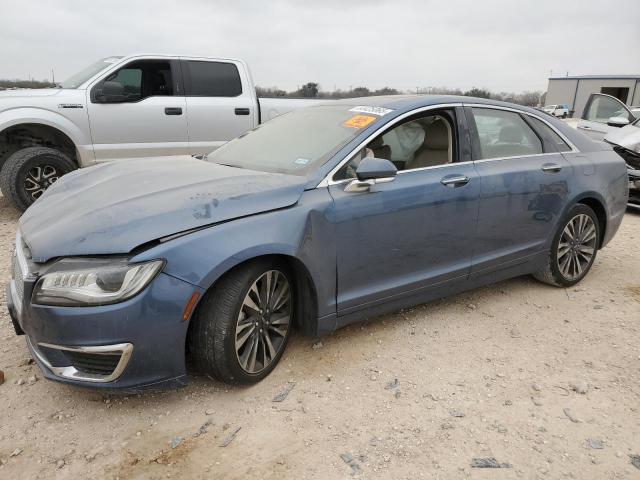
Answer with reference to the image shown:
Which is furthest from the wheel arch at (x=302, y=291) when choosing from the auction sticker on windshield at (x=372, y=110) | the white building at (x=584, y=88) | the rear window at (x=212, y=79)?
the white building at (x=584, y=88)

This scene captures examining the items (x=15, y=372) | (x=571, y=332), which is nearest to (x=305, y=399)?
(x=15, y=372)

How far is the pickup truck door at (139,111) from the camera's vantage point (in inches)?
246

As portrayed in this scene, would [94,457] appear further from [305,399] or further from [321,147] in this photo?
[321,147]

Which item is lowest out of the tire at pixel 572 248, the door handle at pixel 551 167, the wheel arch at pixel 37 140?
the tire at pixel 572 248

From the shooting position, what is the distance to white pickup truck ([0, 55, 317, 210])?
19.4 feet

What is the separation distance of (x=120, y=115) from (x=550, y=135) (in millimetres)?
4878

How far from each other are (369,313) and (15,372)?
2.06 meters

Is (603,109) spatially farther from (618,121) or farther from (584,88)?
(584,88)

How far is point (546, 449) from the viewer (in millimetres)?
2398

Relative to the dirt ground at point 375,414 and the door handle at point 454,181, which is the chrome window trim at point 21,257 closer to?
the dirt ground at point 375,414

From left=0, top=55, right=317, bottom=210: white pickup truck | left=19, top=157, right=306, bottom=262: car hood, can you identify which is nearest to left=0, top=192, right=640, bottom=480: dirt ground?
left=19, top=157, right=306, bottom=262: car hood

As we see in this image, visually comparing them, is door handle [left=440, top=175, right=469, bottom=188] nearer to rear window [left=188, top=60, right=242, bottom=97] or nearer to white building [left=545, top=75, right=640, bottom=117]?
rear window [left=188, top=60, right=242, bottom=97]

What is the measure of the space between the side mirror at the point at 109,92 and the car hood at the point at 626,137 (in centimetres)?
695

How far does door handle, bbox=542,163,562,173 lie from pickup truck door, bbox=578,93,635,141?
211 inches
